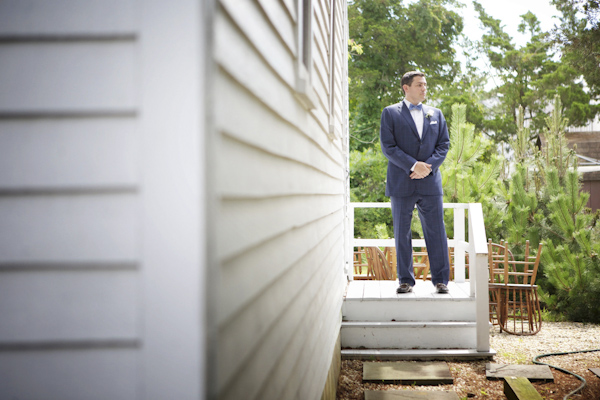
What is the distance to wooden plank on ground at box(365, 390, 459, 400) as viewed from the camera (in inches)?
132

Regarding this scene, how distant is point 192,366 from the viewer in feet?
2.81

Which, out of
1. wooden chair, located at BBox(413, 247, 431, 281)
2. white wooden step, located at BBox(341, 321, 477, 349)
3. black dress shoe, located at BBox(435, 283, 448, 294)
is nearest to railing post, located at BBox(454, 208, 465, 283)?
wooden chair, located at BBox(413, 247, 431, 281)

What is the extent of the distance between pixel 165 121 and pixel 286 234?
841mm

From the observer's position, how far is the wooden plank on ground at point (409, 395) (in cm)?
336

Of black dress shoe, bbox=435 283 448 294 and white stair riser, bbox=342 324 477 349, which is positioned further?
black dress shoe, bbox=435 283 448 294

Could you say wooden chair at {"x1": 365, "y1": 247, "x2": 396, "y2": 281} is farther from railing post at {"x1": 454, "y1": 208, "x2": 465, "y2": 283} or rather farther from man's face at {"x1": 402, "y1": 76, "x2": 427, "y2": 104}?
man's face at {"x1": 402, "y1": 76, "x2": 427, "y2": 104}

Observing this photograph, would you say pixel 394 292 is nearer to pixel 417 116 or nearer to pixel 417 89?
pixel 417 116

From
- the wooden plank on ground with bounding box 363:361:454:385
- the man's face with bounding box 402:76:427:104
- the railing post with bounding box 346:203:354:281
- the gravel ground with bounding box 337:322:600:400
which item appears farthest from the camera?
the railing post with bounding box 346:203:354:281

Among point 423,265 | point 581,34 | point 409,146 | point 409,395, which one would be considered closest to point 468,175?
point 423,265

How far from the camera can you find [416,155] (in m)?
4.35

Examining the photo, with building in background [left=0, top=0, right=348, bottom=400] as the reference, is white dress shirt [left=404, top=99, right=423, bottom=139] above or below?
above

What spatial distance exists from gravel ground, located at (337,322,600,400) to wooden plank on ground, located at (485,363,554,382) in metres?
0.04

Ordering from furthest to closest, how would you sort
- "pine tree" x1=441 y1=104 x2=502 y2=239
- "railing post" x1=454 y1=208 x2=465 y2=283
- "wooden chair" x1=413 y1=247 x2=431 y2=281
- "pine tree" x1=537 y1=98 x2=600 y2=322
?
"pine tree" x1=441 y1=104 x2=502 y2=239
"pine tree" x1=537 y1=98 x2=600 y2=322
"wooden chair" x1=413 y1=247 x2=431 y2=281
"railing post" x1=454 y1=208 x2=465 y2=283

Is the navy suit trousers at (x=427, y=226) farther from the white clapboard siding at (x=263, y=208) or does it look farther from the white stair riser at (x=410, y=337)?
the white clapboard siding at (x=263, y=208)
